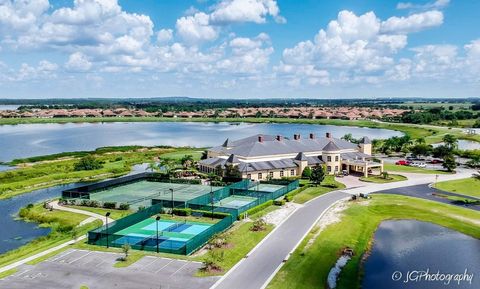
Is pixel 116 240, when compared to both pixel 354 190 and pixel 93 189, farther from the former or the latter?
pixel 354 190

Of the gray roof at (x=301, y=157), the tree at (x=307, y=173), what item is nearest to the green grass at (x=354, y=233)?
the tree at (x=307, y=173)

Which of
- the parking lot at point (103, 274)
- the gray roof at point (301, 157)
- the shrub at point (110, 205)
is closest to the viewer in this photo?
the parking lot at point (103, 274)

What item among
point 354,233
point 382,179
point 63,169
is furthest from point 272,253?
point 63,169

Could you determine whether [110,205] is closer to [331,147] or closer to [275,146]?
[275,146]

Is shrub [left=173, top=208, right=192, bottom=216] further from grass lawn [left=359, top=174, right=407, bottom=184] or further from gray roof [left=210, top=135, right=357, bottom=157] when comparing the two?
grass lawn [left=359, top=174, right=407, bottom=184]

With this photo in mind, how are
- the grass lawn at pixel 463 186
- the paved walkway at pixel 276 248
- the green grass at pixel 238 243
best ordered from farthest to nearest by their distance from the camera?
the grass lawn at pixel 463 186 < the green grass at pixel 238 243 < the paved walkway at pixel 276 248

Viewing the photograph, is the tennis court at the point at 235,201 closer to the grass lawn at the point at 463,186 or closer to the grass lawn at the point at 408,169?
the grass lawn at the point at 463,186

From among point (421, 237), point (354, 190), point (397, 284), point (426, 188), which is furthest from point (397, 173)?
point (397, 284)
